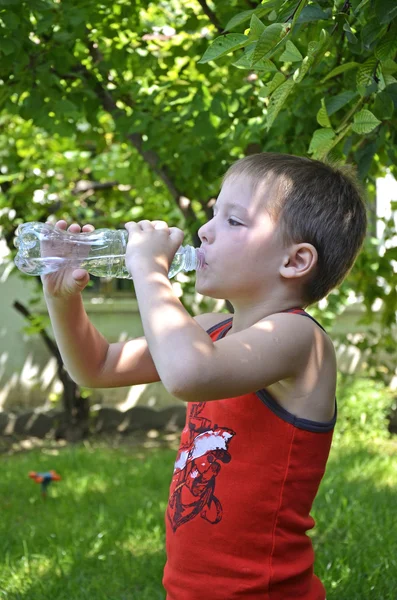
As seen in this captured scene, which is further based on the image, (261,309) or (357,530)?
(357,530)

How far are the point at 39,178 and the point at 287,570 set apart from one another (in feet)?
17.9

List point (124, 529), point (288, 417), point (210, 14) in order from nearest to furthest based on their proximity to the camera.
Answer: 1. point (288, 417)
2. point (210, 14)
3. point (124, 529)

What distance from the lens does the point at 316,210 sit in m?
1.87

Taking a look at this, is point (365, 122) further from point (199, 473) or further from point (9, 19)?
point (9, 19)

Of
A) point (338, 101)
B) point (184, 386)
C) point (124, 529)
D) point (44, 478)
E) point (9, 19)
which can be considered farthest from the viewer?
point (44, 478)

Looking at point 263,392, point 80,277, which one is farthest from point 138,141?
point 263,392

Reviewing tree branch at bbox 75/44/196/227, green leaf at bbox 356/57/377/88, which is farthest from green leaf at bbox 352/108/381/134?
tree branch at bbox 75/44/196/227

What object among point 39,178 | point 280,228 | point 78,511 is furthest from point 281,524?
point 39,178

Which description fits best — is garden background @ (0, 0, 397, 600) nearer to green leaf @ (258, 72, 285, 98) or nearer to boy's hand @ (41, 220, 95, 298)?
green leaf @ (258, 72, 285, 98)

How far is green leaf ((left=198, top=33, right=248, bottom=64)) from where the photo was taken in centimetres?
171

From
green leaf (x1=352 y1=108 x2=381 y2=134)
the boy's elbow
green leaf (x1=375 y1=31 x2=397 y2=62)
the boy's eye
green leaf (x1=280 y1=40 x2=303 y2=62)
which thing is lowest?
the boy's elbow

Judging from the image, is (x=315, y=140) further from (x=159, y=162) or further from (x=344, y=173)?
(x=159, y=162)

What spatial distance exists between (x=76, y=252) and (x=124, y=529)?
2.35 meters

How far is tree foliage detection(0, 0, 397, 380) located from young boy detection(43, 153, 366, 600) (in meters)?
0.21
